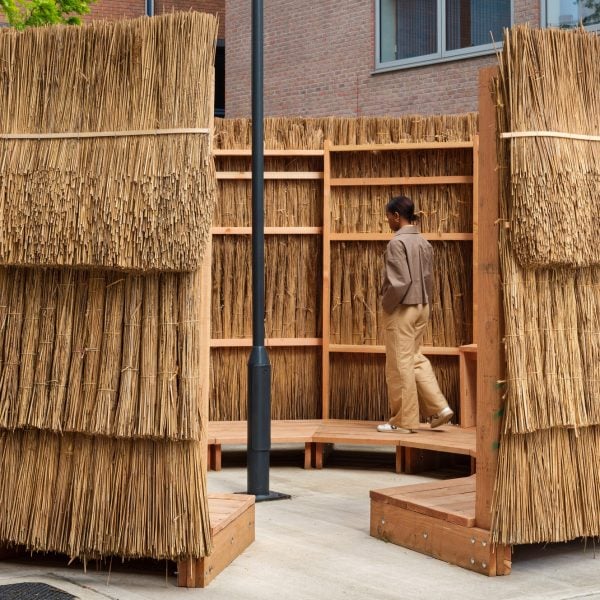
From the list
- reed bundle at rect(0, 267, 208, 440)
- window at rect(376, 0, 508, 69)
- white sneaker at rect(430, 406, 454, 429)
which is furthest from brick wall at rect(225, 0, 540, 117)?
reed bundle at rect(0, 267, 208, 440)

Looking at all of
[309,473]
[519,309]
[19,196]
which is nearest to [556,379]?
[519,309]

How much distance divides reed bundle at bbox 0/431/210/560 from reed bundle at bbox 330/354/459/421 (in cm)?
430

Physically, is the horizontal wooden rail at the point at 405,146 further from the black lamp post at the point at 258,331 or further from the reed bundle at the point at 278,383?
the black lamp post at the point at 258,331

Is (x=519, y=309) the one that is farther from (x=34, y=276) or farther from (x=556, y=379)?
(x=34, y=276)

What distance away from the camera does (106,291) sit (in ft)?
16.3

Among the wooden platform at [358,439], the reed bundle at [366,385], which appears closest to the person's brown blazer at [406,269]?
the reed bundle at [366,385]

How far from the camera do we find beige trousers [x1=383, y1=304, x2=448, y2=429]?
8305 millimetres

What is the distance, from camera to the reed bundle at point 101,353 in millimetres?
4824

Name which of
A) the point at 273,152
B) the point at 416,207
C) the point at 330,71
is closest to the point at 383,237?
the point at 416,207

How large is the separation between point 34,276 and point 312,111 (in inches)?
413

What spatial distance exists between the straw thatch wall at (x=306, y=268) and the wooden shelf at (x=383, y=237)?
0.30 feet

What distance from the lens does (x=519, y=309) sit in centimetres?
504

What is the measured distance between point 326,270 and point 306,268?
0.86ft

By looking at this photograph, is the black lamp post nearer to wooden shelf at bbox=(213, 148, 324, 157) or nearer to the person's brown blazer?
the person's brown blazer
